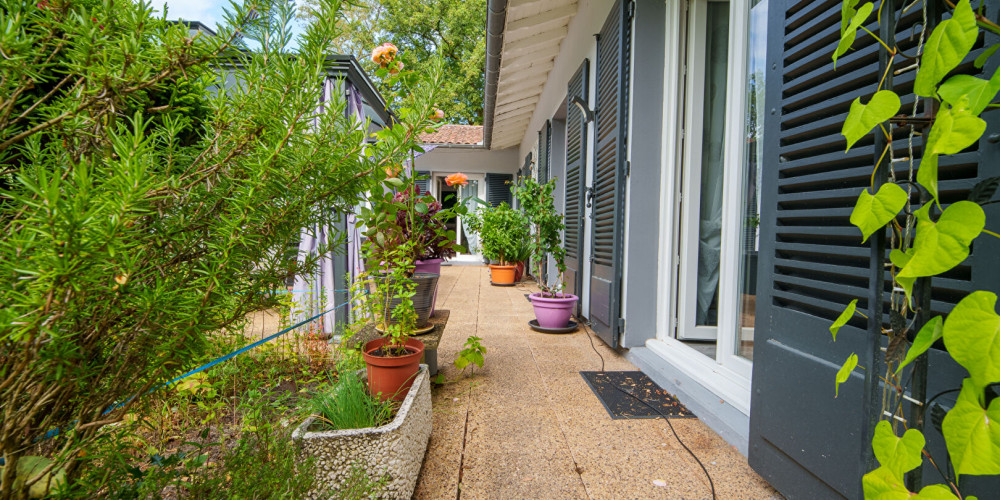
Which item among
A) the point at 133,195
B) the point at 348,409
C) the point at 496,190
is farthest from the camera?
the point at 496,190

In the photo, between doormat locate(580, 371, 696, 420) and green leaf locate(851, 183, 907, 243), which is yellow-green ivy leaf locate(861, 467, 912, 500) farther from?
doormat locate(580, 371, 696, 420)

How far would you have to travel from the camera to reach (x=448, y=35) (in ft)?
54.5

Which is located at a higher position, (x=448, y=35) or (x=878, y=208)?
(x=448, y=35)

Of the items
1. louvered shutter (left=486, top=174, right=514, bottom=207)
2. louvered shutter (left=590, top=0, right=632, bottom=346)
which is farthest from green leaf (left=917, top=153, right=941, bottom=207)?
louvered shutter (left=486, top=174, right=514, bottom=207)

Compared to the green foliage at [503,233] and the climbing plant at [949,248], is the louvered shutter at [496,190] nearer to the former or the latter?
the green foliage at [503,233]

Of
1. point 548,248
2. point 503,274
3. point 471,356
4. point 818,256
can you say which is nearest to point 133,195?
point 818,256

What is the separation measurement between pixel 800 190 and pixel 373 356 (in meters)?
1.44

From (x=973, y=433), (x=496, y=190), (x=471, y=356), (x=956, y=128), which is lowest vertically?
(x=471, y=356)

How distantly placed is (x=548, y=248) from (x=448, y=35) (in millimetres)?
14735

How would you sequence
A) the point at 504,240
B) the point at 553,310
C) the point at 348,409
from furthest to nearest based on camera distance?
the point at 504,240 → the point at 553,310 → the point at 348,409

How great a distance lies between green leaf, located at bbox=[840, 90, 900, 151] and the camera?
59 centimetres

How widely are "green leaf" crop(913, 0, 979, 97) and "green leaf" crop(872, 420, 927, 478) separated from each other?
17.0 inches

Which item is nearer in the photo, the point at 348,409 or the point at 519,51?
the point at 348,409

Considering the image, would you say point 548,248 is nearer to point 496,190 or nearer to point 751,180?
point 751,180
